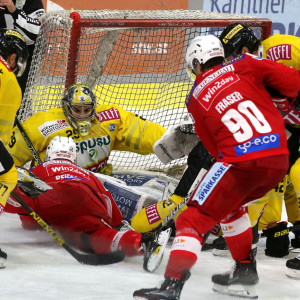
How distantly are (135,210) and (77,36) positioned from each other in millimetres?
1280

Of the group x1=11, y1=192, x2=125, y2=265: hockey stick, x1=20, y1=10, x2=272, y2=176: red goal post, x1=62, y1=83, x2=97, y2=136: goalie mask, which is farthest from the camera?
x1=20, y1=10, x2=272, y2=176: red goal post

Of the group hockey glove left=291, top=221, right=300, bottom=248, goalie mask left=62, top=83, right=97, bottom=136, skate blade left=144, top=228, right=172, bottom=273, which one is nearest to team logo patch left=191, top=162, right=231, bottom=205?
skate blade left=144, top=228, right=172, bottom=273

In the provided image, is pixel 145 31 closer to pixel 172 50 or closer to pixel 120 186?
pixel 172 50

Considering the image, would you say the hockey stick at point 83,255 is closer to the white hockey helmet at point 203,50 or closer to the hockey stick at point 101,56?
the white hockey helmet at point 203,50

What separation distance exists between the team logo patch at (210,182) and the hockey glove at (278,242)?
1.06m

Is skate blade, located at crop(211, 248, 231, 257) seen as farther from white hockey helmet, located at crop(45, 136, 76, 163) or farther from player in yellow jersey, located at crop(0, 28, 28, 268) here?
player in yellow jersey, located at crop(0, 28, 28, 268)

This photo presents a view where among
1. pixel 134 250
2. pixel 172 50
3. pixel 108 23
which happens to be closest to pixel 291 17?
pixel 172 50

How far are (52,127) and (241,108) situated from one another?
1.78m

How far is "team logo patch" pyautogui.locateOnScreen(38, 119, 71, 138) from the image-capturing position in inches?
167

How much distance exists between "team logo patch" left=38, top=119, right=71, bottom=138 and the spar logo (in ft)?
5.86

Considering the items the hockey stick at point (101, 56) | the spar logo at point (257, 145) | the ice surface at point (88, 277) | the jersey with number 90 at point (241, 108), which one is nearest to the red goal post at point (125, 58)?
the hockey stick at point (101, 56)

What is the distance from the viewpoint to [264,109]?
2764 mm

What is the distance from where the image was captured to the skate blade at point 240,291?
2.83m

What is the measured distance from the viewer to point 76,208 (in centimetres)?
347
